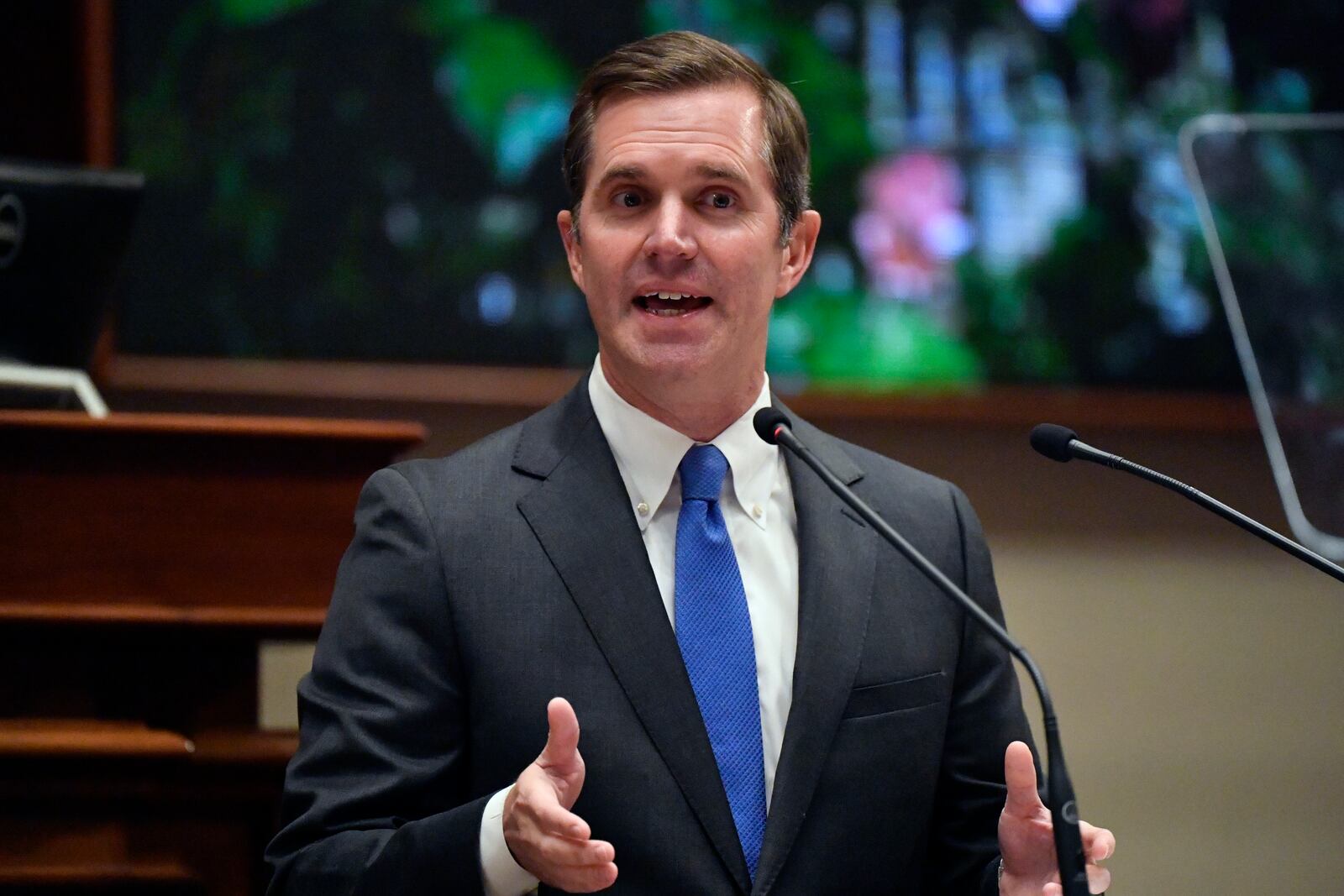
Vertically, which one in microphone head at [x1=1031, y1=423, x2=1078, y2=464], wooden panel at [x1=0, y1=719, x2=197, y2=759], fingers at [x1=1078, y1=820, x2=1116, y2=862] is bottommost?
wooden panel at [x1=0, y1=719, x2=197, y2=759]

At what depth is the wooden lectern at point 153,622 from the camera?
5.92 feet

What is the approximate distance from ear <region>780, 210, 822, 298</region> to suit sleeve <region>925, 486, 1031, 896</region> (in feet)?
1.36

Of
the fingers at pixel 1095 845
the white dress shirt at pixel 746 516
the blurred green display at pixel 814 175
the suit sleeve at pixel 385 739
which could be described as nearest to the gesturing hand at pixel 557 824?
the suit sleeve at pixel 385 739

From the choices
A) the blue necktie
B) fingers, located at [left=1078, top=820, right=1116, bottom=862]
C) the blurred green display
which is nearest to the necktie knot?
the blue necktie

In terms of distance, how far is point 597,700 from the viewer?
→ 1533 millimetres

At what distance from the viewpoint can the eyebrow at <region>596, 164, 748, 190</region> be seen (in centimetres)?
169

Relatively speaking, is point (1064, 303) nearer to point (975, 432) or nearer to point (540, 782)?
point (975, 432)

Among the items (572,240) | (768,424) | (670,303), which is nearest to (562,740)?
(768,424)

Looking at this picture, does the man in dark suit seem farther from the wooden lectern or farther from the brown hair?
the wooden lectern

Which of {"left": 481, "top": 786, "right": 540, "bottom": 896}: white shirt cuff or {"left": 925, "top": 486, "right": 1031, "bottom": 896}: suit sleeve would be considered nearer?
{"left": 481, "top": 786, "right": 540, "bottom": 896}: white shirt cuff

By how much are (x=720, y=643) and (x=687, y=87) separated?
640 millimetres

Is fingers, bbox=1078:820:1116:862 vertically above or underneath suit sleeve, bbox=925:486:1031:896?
above

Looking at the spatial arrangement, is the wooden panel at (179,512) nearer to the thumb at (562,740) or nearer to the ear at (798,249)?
the ear at (798,249)

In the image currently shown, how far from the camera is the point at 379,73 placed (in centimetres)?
280
